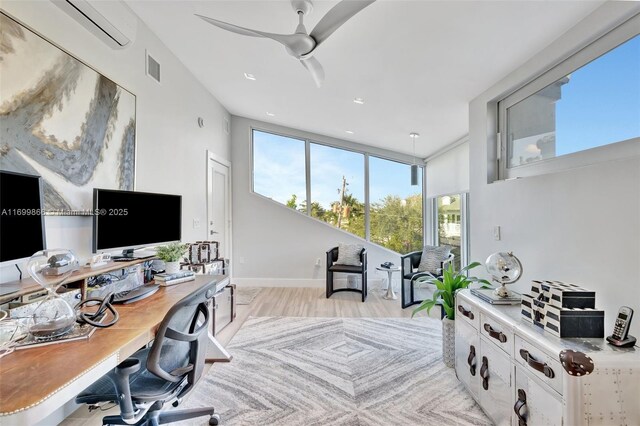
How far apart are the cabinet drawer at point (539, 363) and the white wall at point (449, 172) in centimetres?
278

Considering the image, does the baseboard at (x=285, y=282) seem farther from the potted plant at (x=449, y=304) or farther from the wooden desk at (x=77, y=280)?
the wooden desk at (x=77, y=280)

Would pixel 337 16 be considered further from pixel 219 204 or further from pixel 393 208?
pixel 393 208

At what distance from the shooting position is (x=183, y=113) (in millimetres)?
3586

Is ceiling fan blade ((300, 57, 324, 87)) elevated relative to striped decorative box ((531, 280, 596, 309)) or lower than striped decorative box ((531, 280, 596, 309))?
elevated

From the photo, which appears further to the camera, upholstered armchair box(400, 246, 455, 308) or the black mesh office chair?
upholstered armchair box(400, 246, 455, 308)

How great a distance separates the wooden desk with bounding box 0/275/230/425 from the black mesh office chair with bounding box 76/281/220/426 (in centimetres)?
10

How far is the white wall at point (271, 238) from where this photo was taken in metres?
5.41

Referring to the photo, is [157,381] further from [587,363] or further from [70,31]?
[70,31]

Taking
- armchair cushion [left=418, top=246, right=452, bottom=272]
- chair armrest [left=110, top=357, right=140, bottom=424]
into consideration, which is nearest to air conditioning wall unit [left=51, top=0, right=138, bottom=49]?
chair armrest [left=110, top=357, right=140, bottom=424]

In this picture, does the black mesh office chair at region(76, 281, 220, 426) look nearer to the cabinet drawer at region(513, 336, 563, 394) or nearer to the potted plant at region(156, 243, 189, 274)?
the potted plant at region(156, 243, 189, 274)

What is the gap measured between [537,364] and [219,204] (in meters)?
4.59

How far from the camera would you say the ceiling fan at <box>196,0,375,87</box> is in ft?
5.38

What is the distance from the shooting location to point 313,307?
13.6 ft

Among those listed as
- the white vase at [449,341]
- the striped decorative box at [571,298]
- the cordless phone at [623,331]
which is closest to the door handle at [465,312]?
the white vase at [449,341]
